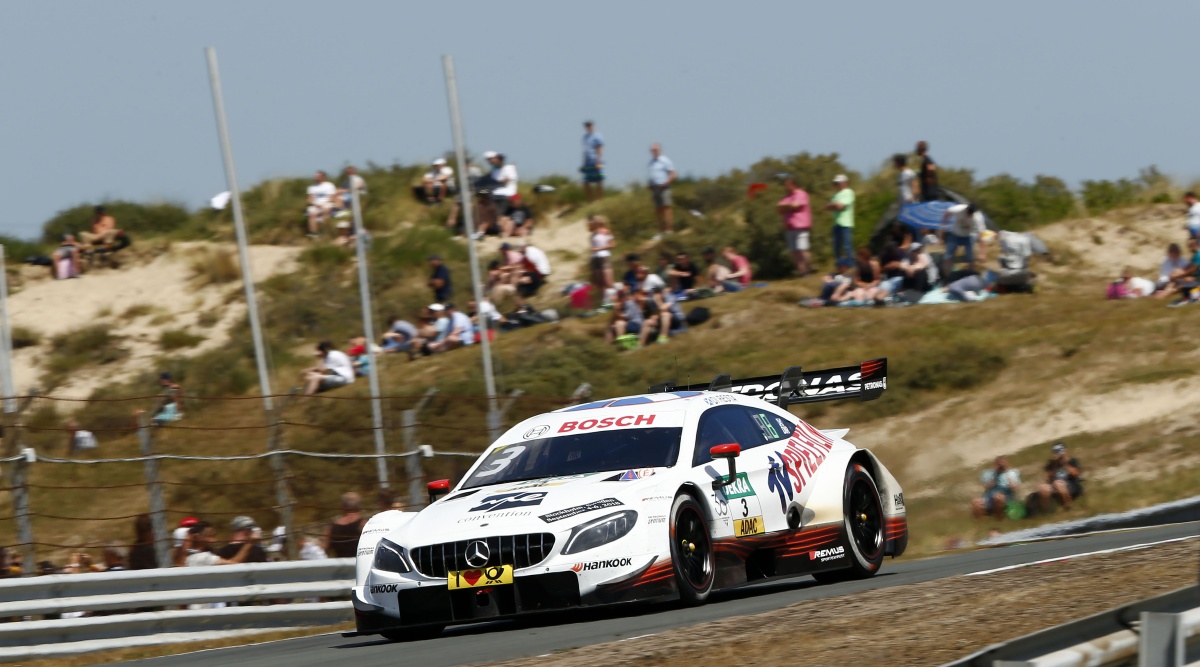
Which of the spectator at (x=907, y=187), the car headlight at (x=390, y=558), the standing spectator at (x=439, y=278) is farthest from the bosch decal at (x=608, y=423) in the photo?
the spectator at (x=907, y=187)

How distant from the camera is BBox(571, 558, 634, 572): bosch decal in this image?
29.5 feet

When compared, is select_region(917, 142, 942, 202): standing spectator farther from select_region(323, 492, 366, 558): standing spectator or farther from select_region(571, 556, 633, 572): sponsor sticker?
select_region(571, 556, 633, 572): sponsor sticker

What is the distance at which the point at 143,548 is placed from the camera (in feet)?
38.2

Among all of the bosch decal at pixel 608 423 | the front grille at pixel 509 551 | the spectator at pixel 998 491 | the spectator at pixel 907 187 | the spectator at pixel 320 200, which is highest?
the spectator at pixel 320 200

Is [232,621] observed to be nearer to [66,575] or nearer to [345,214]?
[66,575]

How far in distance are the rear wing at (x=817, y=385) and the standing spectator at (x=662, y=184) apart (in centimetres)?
1892

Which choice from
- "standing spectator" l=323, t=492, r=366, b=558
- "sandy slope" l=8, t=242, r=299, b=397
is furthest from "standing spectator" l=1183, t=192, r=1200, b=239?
"sandy slope" l=8, t=242, r=299, b=397

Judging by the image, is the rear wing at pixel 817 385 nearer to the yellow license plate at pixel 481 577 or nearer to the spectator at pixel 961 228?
the yellow license plate at pixel 481 577

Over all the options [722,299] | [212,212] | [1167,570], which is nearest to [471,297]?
[722,299]

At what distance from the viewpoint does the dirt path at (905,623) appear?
266 inches

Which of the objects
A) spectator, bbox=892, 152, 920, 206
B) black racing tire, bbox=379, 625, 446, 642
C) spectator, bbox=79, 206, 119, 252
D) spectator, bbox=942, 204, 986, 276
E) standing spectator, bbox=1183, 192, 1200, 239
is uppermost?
spectator, bbox=79, 206, 119, 252

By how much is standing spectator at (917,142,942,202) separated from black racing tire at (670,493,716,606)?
19025 millimetres

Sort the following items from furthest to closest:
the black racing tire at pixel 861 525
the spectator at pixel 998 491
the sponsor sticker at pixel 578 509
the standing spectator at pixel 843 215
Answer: the standing spectator at pixel 843 215 → the spectator at pixel 998 491 → the black racing tire at pixel 861 525 → the sponsor sticker at pixel 578 509

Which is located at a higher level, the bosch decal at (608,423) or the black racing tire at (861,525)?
the bosch decal at (608,423)
